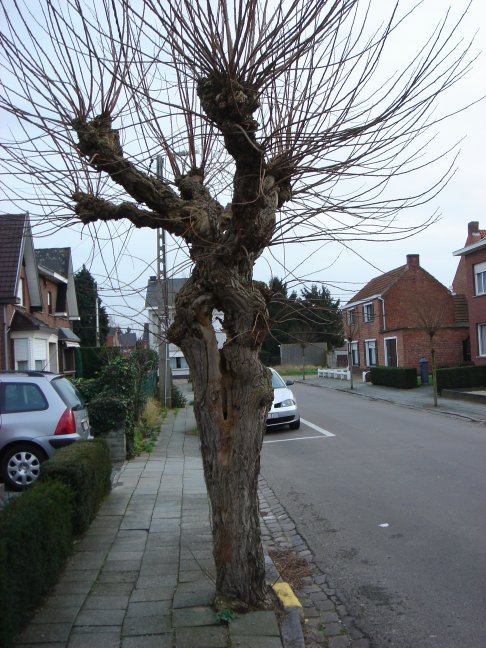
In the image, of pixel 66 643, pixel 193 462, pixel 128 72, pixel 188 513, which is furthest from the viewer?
pixel 193 462

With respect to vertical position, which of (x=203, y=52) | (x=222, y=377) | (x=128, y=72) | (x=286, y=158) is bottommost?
(x=222, y=377)

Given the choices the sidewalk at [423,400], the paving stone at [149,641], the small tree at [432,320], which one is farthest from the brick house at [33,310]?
the paving stone at [149,641]

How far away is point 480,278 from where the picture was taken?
96.3 feet

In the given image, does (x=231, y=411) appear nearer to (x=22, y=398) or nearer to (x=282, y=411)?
(x=22, y=398)

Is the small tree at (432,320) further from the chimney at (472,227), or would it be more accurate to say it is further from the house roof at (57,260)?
the house roof at (57,260)

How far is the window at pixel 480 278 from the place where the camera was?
29.0 metres

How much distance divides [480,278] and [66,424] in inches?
957

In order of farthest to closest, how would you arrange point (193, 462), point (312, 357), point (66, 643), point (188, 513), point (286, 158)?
1. point (312, 357)
2. point (193, 462)
3. point (188, 513)
4. point (286, 158)
5. point (66, 643)

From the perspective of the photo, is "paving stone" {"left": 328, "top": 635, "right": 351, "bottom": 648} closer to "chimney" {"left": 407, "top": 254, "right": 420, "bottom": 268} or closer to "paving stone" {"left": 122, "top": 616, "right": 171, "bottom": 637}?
"paving stone" {"left": 122, "top": 616, "right": 171, "bottom": 637}

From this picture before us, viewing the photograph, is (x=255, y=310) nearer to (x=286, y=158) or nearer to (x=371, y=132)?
(x=286, y=158)

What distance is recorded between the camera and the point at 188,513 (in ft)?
24.4

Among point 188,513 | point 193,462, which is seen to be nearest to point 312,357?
point 193,462

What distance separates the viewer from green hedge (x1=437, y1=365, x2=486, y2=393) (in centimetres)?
2581

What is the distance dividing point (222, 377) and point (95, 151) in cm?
195
